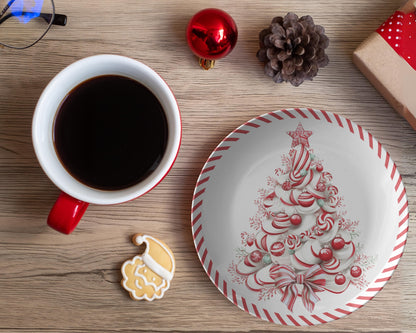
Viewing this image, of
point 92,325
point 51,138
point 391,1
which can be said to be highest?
point 391,1

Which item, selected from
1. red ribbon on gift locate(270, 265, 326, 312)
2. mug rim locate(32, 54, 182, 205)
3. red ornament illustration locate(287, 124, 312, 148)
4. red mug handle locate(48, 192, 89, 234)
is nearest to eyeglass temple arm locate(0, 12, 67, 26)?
mug rim locate(32, 54, 182, 205)

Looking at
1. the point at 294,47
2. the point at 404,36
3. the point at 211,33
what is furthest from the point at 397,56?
the point at 211,33

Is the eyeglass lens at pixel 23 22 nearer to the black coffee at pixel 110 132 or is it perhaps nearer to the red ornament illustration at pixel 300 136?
the black coffee at pixel 110 132

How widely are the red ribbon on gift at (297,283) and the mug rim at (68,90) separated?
24 centimetres

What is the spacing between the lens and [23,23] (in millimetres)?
645

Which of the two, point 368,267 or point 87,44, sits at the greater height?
point 87,44

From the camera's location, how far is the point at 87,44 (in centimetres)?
64

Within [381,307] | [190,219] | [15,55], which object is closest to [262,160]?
[190,219]

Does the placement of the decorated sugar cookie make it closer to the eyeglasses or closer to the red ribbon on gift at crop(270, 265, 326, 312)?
the red ribbon on gift at crop(270, 265, 326, 312)

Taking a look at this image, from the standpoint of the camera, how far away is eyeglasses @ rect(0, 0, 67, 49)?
643 mm

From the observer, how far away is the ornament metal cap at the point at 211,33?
0.58 meters

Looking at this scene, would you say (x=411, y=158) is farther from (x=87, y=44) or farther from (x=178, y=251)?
(x=87, y=44)

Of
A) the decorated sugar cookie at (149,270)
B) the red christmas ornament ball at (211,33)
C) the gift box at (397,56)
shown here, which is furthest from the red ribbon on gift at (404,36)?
the decorated sugar cookie at (149,270)

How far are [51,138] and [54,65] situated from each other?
135mm
